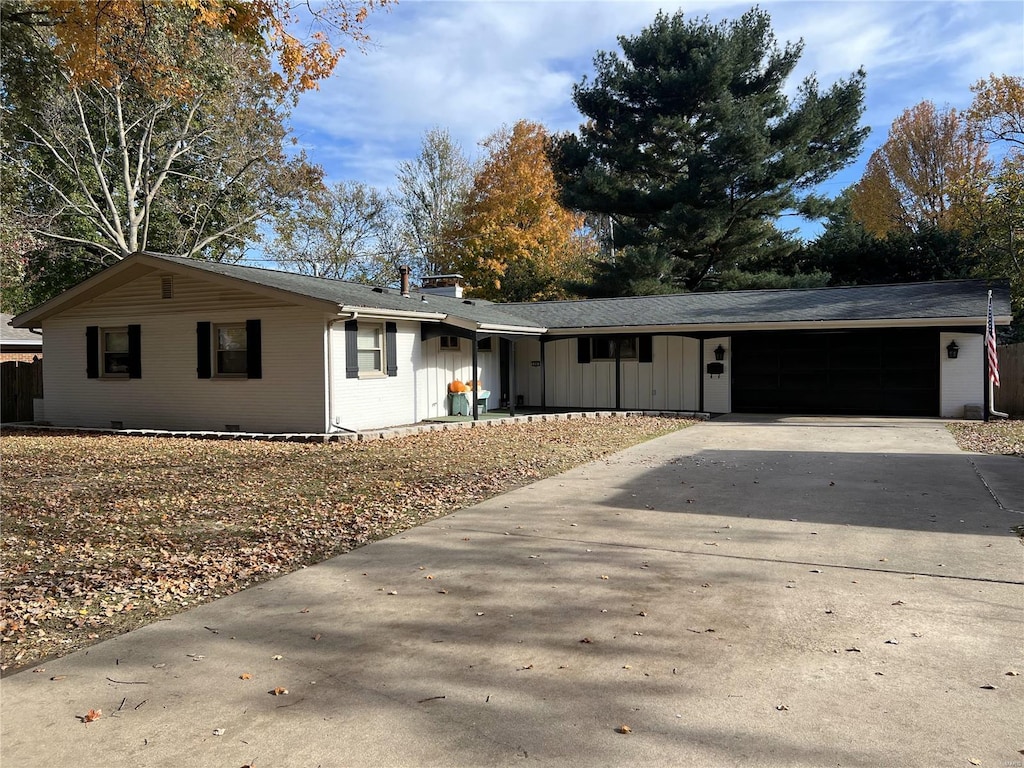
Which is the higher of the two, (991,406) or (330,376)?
(330,376)

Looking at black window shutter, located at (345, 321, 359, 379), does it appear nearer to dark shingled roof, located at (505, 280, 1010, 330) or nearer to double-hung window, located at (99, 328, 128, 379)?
double-hung window, located at (99, 328, 128, 379)

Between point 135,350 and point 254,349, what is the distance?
124 inches

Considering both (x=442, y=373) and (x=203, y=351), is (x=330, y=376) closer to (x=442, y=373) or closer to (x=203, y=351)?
(x=203, y=351)

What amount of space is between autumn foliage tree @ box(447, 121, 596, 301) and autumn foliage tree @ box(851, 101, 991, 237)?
1291 centimetres

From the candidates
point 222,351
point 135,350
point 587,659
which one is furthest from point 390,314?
point 587,659

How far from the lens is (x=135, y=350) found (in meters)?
14.7

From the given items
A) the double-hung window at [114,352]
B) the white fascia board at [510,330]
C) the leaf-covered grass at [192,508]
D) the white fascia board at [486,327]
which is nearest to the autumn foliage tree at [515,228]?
the white fascia board at [510,330]

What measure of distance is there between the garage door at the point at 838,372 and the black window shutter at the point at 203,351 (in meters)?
12.3

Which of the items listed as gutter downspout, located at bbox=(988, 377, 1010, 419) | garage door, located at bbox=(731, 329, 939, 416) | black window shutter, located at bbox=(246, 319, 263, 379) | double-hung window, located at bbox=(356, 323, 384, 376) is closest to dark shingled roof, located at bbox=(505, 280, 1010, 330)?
garage door, located at bbox=(731, 329, 939, 416)

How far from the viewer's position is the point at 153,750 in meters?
2.65

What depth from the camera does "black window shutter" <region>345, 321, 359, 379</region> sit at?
43.2 feet

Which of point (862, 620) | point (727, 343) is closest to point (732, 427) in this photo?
point (727, 343)

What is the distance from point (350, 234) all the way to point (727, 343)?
21091mm

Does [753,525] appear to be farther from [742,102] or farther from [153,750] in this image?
[742,102]
